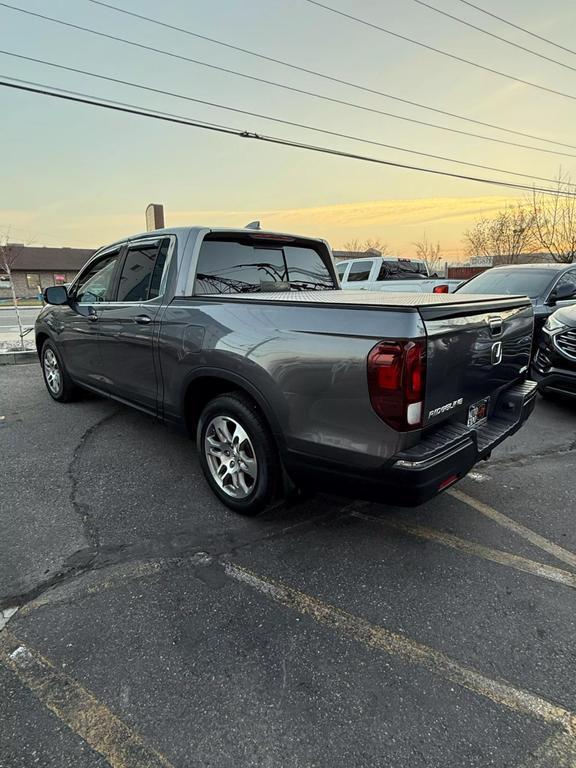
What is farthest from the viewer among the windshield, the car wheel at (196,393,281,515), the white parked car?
the white parked car

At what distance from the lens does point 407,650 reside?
6.95 ft

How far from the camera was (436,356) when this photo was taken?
7.43ft

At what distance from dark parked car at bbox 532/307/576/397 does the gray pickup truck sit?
2.45 m

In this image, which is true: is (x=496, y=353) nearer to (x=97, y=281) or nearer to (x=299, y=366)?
(x=299, y=366)

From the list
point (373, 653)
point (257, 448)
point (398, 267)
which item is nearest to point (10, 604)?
point (257, 448)

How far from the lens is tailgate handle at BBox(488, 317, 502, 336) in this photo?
2684 mm

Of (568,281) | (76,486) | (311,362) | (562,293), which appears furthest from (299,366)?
(568,281)

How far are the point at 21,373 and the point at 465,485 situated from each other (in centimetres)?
755

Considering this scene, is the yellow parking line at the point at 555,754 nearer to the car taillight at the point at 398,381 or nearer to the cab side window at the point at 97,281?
the car taillight at the point at 398,381

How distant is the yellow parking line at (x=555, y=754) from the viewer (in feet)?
5.31

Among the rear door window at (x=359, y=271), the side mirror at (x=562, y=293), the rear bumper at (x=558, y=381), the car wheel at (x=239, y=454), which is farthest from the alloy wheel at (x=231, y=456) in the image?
the rear door window at (x=359, y=271)

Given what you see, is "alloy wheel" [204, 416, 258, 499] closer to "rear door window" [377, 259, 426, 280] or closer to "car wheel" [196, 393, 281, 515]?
"car wheel" [196, 393, 281, 515]

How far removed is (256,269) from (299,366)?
5.56 ft

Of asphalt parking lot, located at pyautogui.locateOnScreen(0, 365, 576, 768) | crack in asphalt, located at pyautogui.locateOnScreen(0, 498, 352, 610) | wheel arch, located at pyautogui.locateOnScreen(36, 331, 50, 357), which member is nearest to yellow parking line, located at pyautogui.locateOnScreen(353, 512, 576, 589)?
asphalt parking lot, located at pyautogui.locateOnScreen(0, 365, 576, 768)
